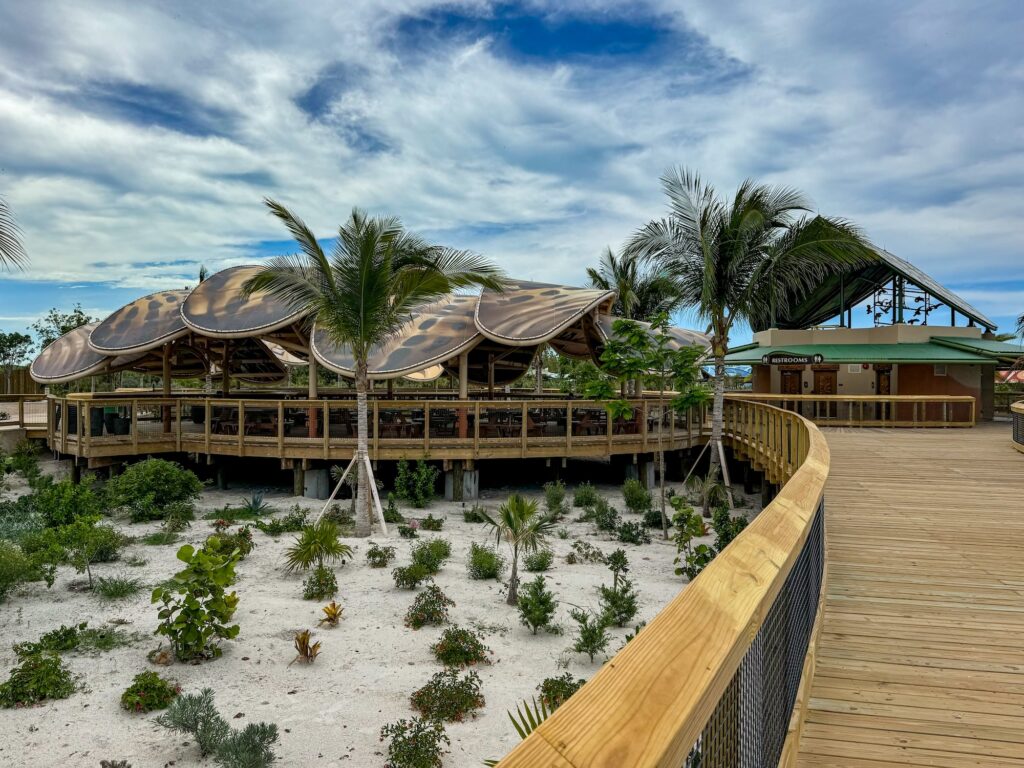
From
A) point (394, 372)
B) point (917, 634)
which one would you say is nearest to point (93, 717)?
point (917, 634)

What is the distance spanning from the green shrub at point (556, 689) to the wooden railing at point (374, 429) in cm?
874

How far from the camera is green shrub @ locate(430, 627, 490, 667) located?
24.6 ft

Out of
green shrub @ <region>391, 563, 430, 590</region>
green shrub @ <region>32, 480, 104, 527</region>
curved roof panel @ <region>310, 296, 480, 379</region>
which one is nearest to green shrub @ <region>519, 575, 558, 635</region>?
green shrub @ <region>391, 563, 430, 590</region>

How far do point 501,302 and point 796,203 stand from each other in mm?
8252

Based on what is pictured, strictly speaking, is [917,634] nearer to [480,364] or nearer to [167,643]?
[167,643]

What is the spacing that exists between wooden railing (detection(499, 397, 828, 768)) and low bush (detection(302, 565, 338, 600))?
7.84 m

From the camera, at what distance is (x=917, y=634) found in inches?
152

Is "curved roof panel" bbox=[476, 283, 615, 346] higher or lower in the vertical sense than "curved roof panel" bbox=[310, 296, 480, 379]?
higher

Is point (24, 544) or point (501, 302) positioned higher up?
point (501, 302)

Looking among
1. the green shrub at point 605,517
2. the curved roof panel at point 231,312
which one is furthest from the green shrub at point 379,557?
the curved roof panel at point 231,312

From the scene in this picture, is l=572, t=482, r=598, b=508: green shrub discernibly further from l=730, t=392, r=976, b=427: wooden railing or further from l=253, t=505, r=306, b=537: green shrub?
l=730, t=392, r=976, b=427: wooden railing

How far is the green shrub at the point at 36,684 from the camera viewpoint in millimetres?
6465

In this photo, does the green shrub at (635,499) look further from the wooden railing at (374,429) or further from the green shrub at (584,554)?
the green shrub at (584,554)

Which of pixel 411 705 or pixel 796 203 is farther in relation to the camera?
pixel 796 203
